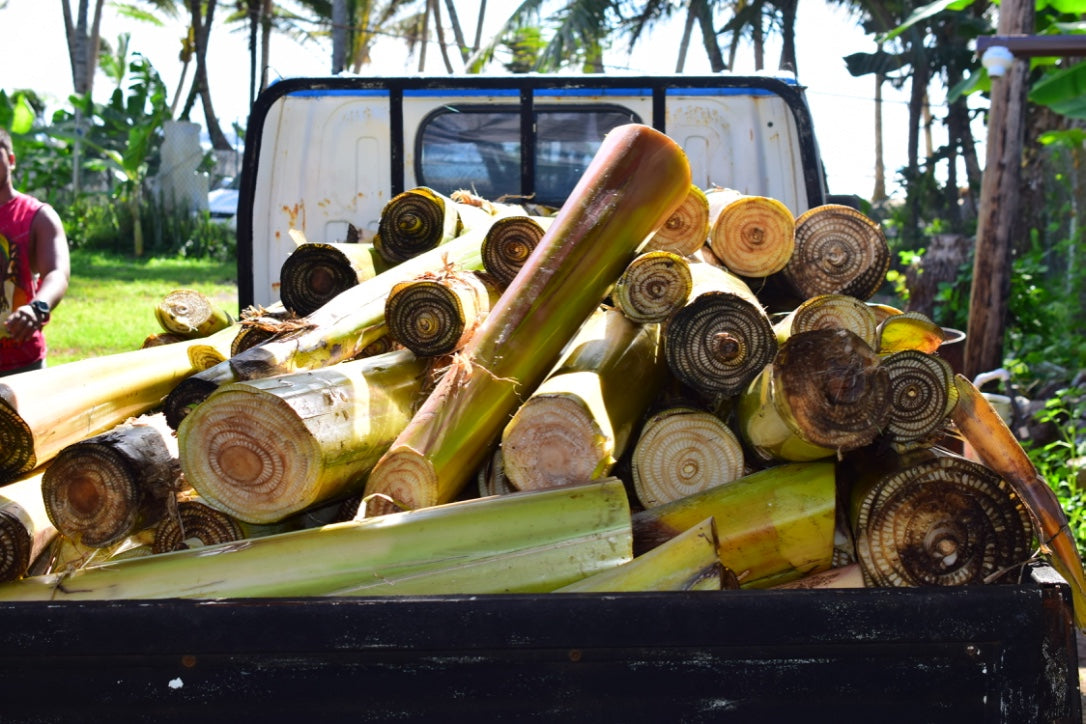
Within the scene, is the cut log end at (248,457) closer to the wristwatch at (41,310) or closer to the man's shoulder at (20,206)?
the wristwatch at (41,310)

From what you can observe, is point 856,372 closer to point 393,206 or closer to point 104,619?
point 104,619

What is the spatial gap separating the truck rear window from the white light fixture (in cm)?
316

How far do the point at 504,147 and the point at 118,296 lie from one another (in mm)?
11045

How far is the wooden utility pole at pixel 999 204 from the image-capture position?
25.2 ft

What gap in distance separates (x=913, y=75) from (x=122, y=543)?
21116 mm

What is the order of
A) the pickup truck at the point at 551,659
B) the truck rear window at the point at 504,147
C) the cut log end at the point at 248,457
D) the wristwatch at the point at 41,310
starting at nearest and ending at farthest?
1. the pickup truck at the point at 551,659
2. the cut log end at the point at 248,457
3. the wristwatch at the point at 41,310
4. the truck rear window at the point at 504,147

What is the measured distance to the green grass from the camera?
10750 millimetres

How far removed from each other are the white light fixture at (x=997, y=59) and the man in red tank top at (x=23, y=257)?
5453mm

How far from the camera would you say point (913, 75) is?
69.0 feet

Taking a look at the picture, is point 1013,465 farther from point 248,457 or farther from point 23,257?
point 23,257

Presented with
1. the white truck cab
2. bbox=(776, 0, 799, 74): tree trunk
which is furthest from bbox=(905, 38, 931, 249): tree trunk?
the white truck cab

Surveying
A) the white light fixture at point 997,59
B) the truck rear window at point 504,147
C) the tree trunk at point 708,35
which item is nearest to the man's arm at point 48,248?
the truck rear window at point 504,147

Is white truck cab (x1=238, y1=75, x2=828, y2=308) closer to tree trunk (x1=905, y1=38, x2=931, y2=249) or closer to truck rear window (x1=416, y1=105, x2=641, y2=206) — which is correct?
truck rear window (x1=416, y1=105, x2=641, y2=206)

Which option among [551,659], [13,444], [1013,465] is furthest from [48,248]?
[1013,465]
